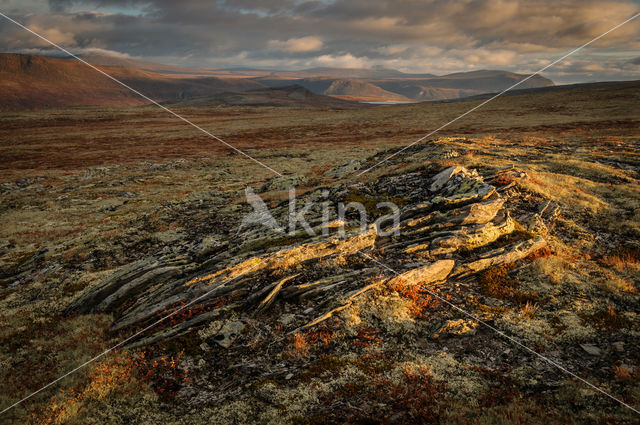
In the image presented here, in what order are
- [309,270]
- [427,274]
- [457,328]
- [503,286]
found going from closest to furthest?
[457,328] < [503,286] < [427,274] < [309,270]

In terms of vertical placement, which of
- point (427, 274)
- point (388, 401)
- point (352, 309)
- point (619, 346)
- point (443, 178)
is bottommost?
point (388, 401)

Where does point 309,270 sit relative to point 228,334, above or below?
above

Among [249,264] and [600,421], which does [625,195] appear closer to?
[600,421]

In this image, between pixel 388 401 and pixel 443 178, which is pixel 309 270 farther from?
pixel 443 178

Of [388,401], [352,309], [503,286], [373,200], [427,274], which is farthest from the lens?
[373,200]

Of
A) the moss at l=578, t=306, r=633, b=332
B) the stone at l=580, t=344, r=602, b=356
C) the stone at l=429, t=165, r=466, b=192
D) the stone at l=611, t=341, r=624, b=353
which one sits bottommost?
the stone at l=580, t=344, r=602, b=356

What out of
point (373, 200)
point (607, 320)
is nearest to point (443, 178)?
point (373, 200)

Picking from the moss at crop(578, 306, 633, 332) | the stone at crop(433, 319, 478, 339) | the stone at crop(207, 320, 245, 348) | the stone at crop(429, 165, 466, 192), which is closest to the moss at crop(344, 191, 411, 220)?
the stone at crop(429, 165, 466, 192)

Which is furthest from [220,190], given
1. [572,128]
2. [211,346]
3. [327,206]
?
[572,128]

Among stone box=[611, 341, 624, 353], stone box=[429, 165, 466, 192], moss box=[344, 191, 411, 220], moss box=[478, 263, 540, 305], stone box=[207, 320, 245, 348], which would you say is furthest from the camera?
stone box=[429, 165, 466, 192]

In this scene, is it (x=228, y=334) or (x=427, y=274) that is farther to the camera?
(x=427, y=274)

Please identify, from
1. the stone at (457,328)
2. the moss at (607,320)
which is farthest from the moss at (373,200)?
the moss at (607,320)

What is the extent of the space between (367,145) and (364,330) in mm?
53045

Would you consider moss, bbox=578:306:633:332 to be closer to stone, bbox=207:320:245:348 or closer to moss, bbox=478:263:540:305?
moss, bbox=478:263:540:305
